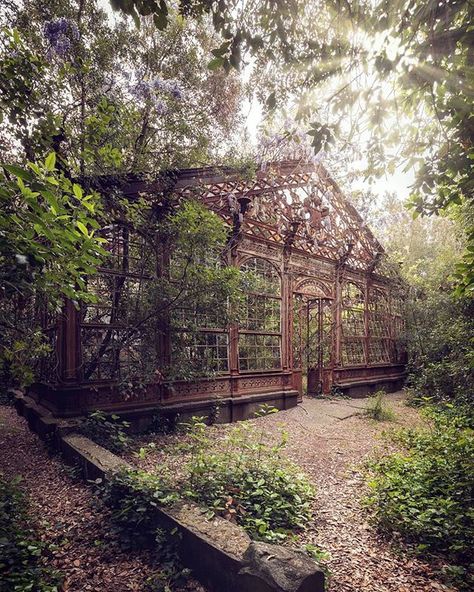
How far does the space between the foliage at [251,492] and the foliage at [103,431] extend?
161 centimetres

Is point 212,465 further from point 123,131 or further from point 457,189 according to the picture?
point 123,131

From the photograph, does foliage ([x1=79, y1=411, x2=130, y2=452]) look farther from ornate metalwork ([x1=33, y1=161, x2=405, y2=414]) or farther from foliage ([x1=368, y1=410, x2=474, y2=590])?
foliage ([x1=368, y1=410, x2=474, y2=590])

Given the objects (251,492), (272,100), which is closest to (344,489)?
(251,492)

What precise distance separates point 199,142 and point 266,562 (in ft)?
24.6

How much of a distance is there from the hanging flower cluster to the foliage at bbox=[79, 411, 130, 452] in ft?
22.0

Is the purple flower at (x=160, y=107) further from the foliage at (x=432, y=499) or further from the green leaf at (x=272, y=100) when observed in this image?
the foliage at (x=432, y=499)

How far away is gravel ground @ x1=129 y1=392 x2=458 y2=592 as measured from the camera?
10.6 ft

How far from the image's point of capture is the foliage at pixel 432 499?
140 inches

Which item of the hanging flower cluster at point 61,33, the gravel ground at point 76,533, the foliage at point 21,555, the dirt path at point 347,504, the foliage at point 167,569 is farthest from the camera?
the hanging flower cluster at point 61,33

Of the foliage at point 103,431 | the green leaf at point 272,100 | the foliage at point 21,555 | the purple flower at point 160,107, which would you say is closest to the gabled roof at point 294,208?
the purple flower at point 160,107

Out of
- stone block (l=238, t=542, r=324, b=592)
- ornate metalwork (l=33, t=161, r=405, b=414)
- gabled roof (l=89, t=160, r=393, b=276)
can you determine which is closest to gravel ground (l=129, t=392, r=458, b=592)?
stone block (l=238, t=542, r=324, b=592)

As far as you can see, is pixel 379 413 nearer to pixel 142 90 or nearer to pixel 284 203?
pixel 284 203

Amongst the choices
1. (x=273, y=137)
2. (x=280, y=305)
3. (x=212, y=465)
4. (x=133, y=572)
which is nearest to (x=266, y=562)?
(x=133, y=572)

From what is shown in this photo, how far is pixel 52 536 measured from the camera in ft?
11.9
